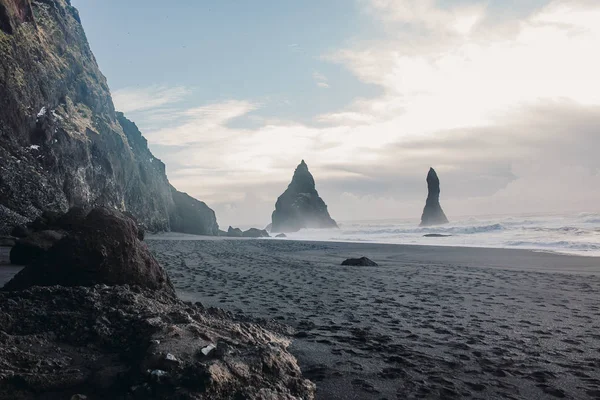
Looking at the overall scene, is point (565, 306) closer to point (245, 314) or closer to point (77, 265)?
point (245, 314)

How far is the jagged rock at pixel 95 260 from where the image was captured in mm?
5719

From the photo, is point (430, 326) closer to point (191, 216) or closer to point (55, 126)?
point (55, 126)

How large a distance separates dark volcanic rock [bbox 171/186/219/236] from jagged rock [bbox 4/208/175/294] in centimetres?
5555

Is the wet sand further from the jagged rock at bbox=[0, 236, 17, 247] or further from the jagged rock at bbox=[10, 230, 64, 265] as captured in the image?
the jagged rock at bbox=[0, 236, 17, 247]

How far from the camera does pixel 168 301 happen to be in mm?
5805

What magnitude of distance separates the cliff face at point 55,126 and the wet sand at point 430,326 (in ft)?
55.6

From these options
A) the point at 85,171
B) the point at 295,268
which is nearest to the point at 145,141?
the point at 85,171

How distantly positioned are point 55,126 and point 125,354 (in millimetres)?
31366

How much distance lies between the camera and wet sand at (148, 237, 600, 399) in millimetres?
3895

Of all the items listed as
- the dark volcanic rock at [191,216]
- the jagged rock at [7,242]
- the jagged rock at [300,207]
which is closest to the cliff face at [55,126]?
the jagged rock at [7,242]

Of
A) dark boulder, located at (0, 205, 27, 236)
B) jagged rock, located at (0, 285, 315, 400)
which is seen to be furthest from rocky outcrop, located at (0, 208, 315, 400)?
Result: dark boulder, located at (0, 205, 27, 236)

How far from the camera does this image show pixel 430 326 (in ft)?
20.0

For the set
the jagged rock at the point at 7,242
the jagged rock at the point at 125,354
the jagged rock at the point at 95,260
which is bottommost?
the jagged rock at the point at 125,354

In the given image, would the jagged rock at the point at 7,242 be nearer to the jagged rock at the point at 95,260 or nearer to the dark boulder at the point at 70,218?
the dark boulder at the point at 70,218
